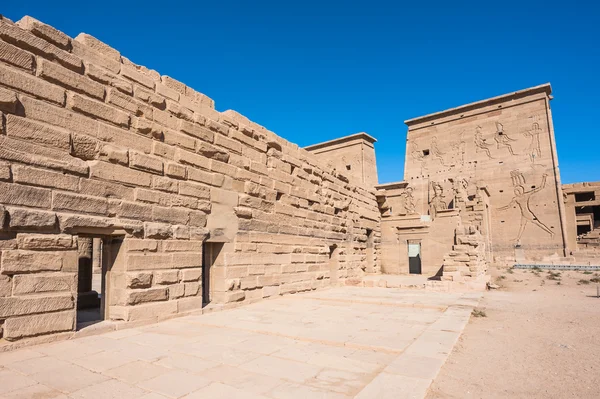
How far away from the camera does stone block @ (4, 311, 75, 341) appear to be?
3.69 metres

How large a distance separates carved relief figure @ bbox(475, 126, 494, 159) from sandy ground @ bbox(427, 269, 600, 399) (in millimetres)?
19798

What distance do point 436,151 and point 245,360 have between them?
2797 cm

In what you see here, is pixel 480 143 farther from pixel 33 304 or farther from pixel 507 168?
pixel 33 304

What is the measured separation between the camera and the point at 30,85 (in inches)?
166

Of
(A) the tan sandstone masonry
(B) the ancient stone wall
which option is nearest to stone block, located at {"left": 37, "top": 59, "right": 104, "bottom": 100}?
(A) the tan sandstone masonry

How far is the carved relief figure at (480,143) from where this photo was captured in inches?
1018

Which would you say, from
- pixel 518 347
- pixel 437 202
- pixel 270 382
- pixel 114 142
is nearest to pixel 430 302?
pixel 518 347

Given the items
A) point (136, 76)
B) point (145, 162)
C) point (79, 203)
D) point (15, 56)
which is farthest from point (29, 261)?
point (136, 76)

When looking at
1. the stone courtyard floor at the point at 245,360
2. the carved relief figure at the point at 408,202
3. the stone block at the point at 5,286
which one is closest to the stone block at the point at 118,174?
the stone block at the point at 5,286

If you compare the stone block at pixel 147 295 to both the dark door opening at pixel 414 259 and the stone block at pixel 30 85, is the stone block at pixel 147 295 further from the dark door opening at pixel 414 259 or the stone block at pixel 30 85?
the dark door opening at pixel 414 259

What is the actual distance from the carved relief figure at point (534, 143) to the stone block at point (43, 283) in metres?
26.7

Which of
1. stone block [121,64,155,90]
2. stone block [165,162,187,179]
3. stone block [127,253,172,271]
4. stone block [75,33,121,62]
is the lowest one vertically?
stone block [127,253,172,271]

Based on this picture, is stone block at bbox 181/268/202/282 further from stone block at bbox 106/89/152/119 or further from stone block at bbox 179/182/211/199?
stone block at bbox 106/89/152/119

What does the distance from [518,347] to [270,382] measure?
126 inches
